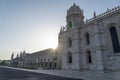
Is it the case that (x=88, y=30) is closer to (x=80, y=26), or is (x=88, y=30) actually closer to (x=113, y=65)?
(x=80, y=26)

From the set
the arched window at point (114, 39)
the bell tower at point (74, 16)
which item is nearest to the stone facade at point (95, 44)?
the arched window at point (114, 39)

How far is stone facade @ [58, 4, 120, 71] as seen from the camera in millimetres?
24361

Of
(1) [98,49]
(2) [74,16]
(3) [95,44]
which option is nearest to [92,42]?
(3) [95,44]

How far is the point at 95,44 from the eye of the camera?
26.6m

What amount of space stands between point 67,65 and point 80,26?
40.3 feet

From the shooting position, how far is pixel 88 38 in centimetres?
3003

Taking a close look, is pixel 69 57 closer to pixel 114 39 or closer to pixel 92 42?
pixel 92 42

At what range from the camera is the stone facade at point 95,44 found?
79.9ft

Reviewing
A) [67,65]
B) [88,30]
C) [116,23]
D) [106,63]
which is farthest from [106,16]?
[67,65]

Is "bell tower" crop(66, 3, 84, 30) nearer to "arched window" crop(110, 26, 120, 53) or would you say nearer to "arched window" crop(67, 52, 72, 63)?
"arched window" crop(67, 52, 72, 63)

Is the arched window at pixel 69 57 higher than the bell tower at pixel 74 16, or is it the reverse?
the bell tower at pixel 74 16

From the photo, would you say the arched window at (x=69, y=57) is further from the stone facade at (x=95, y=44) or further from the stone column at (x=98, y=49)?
the stone column at (x=98, y=49)

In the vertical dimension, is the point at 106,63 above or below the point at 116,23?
below

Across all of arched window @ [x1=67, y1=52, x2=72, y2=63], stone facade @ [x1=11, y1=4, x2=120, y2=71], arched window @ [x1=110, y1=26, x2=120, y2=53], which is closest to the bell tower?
stone facade @ [x1=11, y1=4, x2=120, y2=71]
